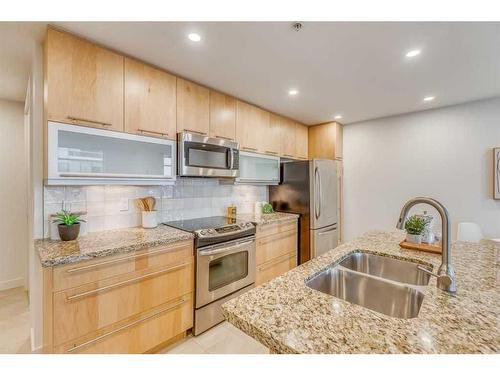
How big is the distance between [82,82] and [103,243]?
3.83 ft

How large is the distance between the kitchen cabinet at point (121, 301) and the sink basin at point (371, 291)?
3.80 feet

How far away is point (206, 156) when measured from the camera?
235 centimetres

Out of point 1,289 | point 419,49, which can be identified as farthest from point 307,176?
point 1,289

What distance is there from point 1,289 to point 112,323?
243 centimetres

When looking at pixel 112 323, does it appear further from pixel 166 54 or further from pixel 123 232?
pixel 166 54

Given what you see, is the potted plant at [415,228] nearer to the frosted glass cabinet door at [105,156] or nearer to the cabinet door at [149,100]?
the frosted glass cabinet door at [105,156]

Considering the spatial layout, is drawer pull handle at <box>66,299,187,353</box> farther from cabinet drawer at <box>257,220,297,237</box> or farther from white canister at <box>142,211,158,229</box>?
cabinet drawer at <box>257,220,297,237</box>

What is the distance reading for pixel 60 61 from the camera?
5.10 feet

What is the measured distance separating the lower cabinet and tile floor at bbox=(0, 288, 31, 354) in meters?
2.10

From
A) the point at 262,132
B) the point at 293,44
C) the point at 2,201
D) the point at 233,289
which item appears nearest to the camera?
the point at 293,44

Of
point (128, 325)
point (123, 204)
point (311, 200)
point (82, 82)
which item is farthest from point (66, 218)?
point (311, 200)

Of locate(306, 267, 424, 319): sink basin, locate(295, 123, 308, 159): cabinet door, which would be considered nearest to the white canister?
locate(306, 267, 424, 319): sink basin

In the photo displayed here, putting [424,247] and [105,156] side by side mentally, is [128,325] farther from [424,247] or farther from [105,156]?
[424,247]

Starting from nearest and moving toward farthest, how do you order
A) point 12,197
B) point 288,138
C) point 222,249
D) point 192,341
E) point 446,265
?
point 446,265, point 192,341, point 222,249, point 12,197, point 288,138
